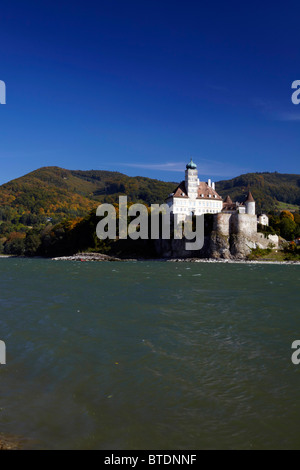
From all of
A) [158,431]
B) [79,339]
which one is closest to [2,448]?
[158,431]

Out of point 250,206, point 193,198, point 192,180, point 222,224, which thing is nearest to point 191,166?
point 192,180

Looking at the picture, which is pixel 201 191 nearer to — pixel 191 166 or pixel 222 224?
pixel 191 166

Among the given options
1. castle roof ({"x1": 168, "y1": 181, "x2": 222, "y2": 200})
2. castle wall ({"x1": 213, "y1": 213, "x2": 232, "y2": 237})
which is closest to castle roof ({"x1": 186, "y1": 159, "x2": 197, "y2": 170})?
castle roof ({"x1": 168, "y1": 181, "x2": 222, "y2": 200})

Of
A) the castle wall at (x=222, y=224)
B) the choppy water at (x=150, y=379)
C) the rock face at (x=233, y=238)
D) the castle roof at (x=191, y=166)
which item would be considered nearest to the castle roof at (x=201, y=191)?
the castle roof at (x=191, y=166)

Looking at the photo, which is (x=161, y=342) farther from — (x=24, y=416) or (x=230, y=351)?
(x=24, y=416)
